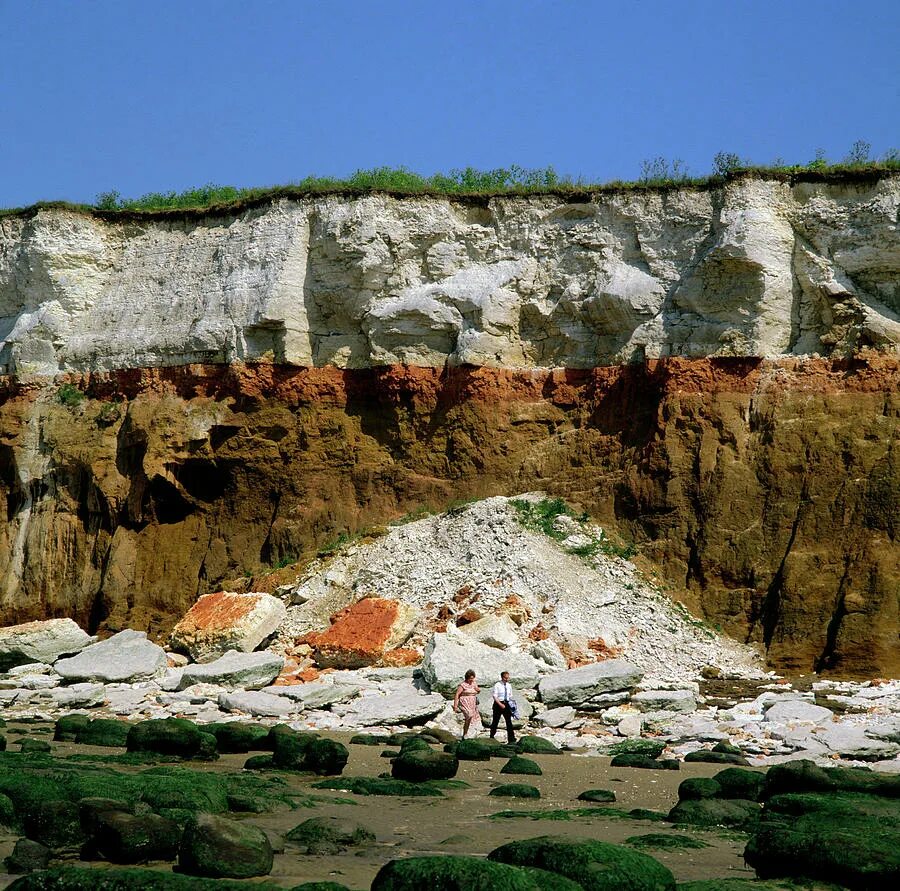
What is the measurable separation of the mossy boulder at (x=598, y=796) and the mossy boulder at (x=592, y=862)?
4.12 meters

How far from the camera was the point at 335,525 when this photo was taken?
1138 inches

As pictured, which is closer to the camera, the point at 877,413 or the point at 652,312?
the point at 877,413

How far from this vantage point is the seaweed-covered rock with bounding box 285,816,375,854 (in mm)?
10820

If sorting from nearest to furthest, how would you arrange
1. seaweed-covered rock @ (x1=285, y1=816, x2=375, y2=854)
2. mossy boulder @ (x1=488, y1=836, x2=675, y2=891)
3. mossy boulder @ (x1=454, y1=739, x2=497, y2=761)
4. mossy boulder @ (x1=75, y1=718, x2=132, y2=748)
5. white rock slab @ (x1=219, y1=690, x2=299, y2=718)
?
mossy boulder @ (x1=488, y1=836, x2=675, y2=891) → seaweed-covered rock @ (x1=285, y1=816, x2=375, y2=854) → mossy boulder @ (x1=454, y1=739, x2=497, y2=761) → mossy boulder @ (x1=75, y1=718, x2=132, y2=748) → white rock slab @ (x1=219, y1=690, x2=299, y2=718)

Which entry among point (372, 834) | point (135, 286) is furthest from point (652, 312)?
point (372, 834)

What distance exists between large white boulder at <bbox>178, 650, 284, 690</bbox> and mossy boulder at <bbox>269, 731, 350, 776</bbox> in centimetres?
638

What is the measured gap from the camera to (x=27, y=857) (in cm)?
993

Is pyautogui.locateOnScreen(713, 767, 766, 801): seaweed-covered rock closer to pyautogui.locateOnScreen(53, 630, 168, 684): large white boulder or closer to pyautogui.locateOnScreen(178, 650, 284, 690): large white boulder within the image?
pyautogui.locateOnScreen(178, 650, 284, 690): large white boulder

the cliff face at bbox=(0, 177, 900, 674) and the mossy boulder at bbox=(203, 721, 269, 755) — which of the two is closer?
the mossy boulder at bbox=(203, 721, 269, 755)

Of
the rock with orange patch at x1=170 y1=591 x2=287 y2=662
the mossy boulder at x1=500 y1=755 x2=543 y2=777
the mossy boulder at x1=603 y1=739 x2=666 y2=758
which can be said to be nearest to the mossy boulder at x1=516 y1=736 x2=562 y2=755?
the mossy boulder at x1=603 y1=739 x2=666 y2=758

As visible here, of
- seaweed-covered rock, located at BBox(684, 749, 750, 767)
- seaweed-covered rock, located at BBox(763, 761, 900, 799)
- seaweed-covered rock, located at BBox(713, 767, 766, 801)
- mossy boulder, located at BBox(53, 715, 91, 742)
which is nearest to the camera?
seaweed-covered rock, located at BBox(763, 761, 900, 799)

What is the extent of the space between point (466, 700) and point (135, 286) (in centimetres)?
1857

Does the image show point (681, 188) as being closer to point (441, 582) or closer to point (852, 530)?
point (852, 530)

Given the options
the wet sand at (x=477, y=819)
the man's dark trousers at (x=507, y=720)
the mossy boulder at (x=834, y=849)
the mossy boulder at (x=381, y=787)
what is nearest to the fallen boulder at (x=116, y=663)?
the wet sand at (x=477, y=819)
